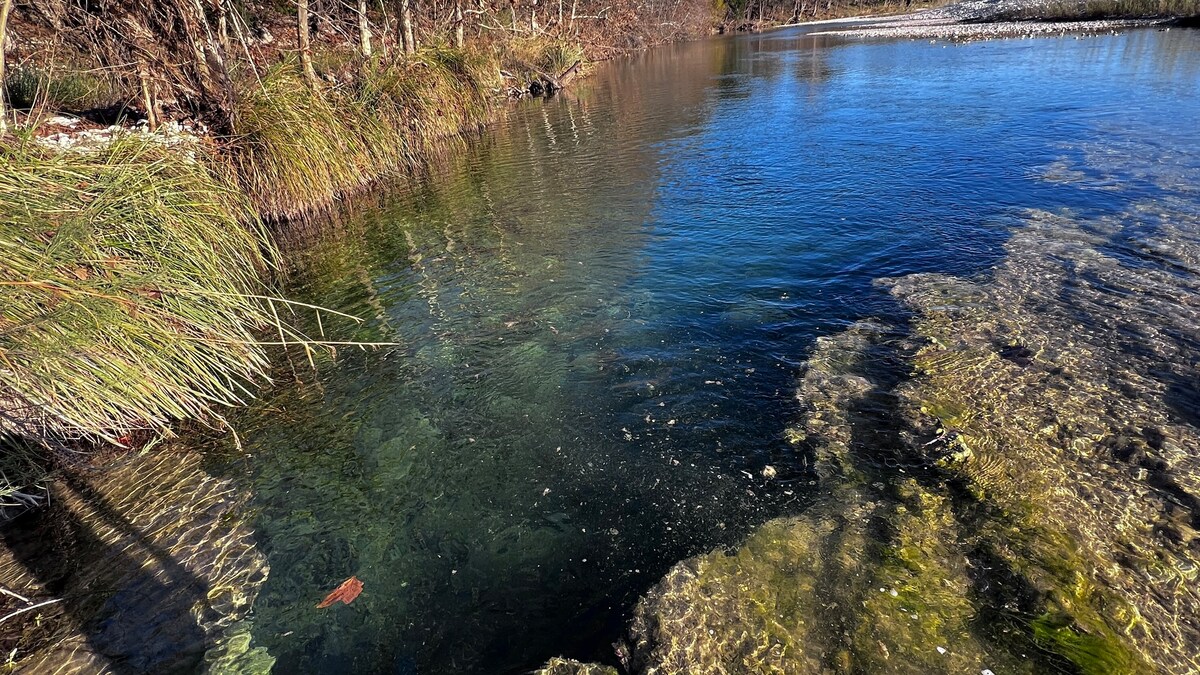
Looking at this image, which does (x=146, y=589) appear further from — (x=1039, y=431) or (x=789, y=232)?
(x=789, y=232)

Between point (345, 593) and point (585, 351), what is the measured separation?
267cm

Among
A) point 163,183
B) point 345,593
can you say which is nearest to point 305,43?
point 163,183

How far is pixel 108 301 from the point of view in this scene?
3660 millimetres

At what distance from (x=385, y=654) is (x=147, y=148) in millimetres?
4882

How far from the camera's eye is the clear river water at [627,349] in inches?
118

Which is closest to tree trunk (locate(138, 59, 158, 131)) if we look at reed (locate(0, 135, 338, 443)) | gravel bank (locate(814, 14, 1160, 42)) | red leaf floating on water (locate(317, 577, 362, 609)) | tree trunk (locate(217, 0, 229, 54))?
tree trunk (locate(217, 0, 229, 54))

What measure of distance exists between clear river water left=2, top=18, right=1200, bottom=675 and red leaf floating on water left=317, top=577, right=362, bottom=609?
0.04 meters

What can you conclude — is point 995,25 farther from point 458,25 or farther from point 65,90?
point 65,90

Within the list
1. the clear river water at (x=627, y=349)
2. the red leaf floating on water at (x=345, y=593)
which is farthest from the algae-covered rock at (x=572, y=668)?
the red leaf floating on water at (x=345, y=593)

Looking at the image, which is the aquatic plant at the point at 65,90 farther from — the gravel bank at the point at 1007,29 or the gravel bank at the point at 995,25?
the gravel bank at the point at 995,25

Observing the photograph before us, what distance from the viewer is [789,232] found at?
24.1ft

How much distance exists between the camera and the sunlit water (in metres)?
2.98

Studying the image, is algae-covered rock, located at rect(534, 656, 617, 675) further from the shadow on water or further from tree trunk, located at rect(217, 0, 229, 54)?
tree trunk, located at rect(217, 0, 229, 54)

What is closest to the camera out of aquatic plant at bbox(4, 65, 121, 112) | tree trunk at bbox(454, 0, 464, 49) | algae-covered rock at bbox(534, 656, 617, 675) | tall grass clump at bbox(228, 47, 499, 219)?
algae-covered rock at bbox(534, 656, 617, 675)
